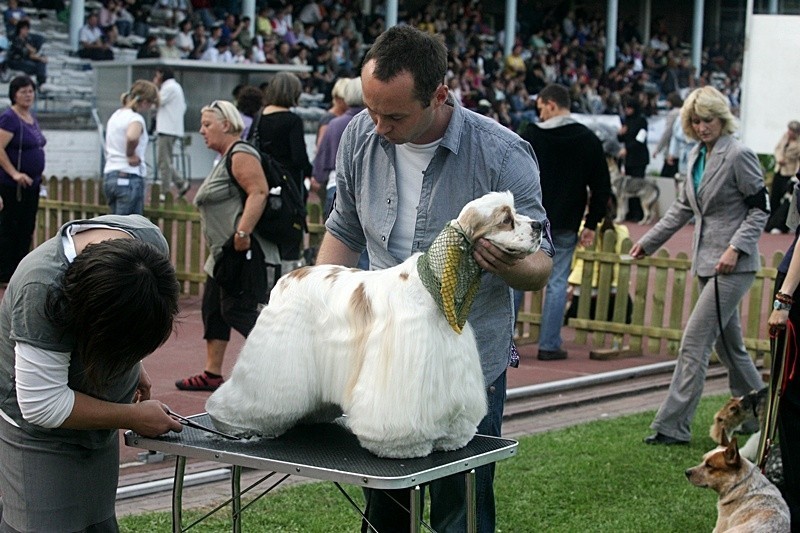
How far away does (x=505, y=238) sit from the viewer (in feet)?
10.9

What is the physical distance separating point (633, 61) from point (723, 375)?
114 feet

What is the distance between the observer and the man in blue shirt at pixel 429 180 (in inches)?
135

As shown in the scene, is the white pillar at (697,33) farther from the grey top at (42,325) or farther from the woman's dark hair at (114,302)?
the woman's dark hair at (114,302)

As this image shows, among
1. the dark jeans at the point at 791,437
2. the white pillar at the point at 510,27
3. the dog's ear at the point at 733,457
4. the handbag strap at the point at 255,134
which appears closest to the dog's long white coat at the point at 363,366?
the dog's ear at the point at 733,457

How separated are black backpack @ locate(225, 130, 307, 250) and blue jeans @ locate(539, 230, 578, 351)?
2625mm

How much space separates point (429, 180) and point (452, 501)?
1.06 meters

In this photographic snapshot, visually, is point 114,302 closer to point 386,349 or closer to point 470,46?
point 386,349

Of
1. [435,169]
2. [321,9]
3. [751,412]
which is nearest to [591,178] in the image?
[751,412]

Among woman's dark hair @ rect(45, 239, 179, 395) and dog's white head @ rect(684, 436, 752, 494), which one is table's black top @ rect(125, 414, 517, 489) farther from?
dog's white head @ rect(684, 436, 752, 494)

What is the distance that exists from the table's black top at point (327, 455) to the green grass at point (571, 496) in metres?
2.07

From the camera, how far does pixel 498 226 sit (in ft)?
10.9

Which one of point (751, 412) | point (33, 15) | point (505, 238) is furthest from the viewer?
point (33, 15)

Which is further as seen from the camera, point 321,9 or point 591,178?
point 321,9

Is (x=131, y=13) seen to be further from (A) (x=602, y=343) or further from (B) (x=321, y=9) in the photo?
(A) (x=602, y=343)
